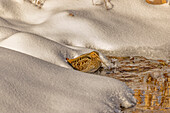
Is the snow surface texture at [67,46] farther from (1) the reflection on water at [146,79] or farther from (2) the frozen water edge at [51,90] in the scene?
(1) the reflection on water at [146,79]

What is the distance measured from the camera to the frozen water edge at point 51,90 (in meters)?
2.08

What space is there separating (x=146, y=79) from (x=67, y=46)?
3.85 ft

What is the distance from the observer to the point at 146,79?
308cm

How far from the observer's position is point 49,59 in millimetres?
3225

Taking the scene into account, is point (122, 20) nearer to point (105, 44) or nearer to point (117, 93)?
point (105, 44)

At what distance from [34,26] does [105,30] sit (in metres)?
1.11

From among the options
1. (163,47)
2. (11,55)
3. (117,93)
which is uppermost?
(11,55)

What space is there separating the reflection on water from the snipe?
104mm

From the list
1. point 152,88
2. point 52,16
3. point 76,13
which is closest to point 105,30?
point 76,13

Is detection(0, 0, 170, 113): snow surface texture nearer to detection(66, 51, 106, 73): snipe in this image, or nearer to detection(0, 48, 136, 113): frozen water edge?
detection(0, 48, 136, 113): frozen water edge

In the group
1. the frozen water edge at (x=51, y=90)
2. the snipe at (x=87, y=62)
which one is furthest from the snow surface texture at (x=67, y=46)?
the snipe at (x=87, y=62)

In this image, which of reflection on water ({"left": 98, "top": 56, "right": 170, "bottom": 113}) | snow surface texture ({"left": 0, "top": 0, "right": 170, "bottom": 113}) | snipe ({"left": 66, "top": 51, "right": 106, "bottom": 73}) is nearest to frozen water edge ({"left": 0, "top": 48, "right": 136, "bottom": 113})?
snow surface texture ({"left": 0, "top": 0, "right": 170, "bottom": 113})

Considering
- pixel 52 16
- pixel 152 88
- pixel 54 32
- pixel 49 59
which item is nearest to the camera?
pixel 152 88

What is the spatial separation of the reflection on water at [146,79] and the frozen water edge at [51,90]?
0.14m
